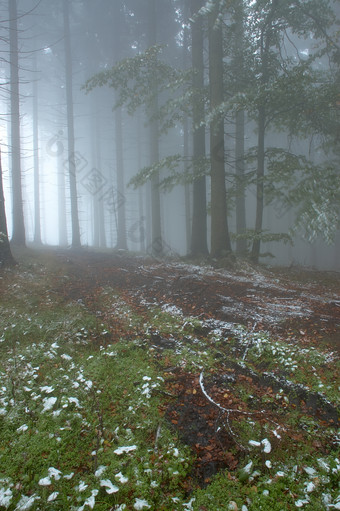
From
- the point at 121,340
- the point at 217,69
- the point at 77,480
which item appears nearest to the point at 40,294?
the point at 121,340

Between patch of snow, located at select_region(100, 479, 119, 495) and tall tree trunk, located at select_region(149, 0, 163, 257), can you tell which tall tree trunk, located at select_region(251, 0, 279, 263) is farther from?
patch of snow, located at select_region(100, 479, 119, 495)

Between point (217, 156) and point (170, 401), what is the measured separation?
904 cm

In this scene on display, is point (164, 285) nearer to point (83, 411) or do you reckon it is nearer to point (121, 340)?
point (121, 340)

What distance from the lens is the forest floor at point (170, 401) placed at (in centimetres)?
256

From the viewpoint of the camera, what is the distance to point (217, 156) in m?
10.5

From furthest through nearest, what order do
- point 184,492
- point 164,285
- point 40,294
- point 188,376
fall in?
point 164,285 < point 40,294 < point 188,376 < point 184,492

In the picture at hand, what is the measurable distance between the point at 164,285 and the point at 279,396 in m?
4.71

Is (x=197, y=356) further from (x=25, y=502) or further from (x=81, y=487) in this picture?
(x=25, y=502)

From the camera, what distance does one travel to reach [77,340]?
5.13m

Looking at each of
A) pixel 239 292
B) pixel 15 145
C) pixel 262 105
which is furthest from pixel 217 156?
pixel 15 145

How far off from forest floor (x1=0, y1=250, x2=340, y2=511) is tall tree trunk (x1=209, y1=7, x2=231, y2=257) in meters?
4.02

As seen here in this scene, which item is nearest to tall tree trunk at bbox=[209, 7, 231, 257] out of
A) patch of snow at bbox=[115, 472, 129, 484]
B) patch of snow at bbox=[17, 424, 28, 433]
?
patch of snow at bbox=[17, 424, 28, 433]

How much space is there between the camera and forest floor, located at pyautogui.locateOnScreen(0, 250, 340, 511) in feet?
8.39

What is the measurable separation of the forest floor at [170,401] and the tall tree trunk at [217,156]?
158 inches
